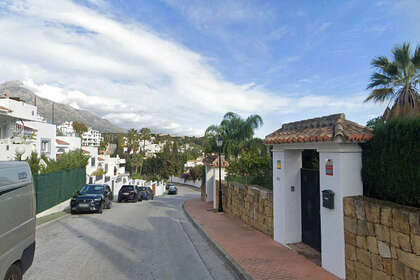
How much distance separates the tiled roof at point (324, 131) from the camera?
5543 mm

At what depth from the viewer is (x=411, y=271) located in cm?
419

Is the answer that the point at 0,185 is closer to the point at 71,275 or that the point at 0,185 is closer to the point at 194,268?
the point at 71,275

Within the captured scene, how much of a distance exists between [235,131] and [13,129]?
16972mm

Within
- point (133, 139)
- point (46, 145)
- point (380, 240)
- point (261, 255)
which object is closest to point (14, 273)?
point (261, 255)

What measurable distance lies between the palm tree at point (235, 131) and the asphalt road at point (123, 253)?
1234 centimetres

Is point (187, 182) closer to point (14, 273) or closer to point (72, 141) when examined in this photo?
point (72, 141)

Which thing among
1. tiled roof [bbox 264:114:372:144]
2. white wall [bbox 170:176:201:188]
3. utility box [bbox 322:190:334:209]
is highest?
tiled roof [bbox 264:114:372:144]

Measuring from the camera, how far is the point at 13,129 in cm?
2089

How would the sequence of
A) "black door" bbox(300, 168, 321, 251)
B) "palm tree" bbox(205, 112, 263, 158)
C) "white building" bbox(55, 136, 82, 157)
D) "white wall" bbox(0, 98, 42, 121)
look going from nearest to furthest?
"black door" bbox(300, 168, 321, 251), "white wall" bbox(0, 98, 42, 121), "palm tree" bbox(205, 112, 263, 158), "white building" bbox(55, 136, 82, 157)

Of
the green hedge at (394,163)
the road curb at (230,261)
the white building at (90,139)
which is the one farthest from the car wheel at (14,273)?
the white building at (90,139)

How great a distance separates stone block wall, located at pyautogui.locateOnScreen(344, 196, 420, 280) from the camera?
13.8 feet

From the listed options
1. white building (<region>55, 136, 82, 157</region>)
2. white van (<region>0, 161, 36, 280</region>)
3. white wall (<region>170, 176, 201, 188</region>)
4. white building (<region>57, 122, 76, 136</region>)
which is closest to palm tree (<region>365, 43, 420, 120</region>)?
white van (<region>0, 161, 36, 280</region>)

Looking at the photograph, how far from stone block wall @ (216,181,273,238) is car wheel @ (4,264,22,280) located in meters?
6.68

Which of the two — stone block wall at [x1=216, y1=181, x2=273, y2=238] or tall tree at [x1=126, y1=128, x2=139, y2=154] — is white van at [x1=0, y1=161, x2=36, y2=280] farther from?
tall tree at [x1=126, y1=128, x2=139, y2=154]
